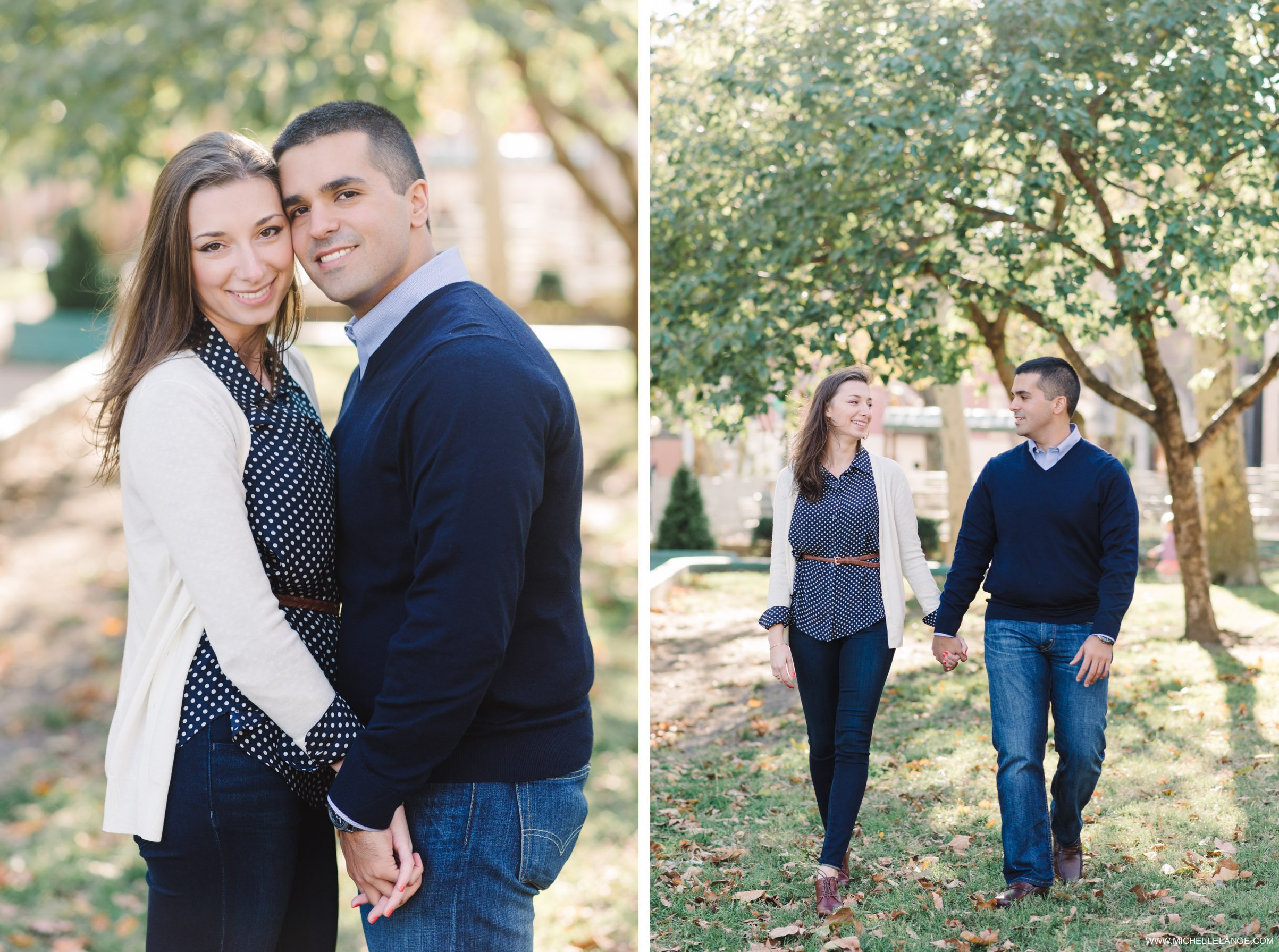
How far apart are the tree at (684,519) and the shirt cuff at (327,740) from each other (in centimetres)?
181

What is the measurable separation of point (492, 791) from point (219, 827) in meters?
0.47

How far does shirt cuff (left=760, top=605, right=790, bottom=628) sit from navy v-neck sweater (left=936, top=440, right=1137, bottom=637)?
450 mm

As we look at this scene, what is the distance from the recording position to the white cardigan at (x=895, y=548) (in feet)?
9.92

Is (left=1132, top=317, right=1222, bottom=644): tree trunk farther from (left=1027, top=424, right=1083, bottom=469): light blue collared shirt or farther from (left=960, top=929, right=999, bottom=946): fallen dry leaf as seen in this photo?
(left=960, top=929, right=999, bottom=946): fallen dry leaf

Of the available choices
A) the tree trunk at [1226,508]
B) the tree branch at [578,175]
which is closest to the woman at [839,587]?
the tree trunk at [1226,508]

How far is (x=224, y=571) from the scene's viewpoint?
6.33ft

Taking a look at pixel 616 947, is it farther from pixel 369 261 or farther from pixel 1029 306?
pixel 369 261

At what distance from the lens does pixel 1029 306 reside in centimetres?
313

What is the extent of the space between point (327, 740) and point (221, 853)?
1.00 feet

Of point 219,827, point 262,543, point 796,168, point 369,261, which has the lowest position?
point 219,827

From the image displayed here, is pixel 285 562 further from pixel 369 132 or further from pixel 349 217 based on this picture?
pixel 369 132

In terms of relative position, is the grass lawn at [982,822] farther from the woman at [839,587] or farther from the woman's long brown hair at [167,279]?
the woman's long brown hair at [167,279]

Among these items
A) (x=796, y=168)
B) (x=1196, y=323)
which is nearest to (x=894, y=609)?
(x=1196, y=323)

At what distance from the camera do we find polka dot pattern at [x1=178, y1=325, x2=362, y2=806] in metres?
1.99
